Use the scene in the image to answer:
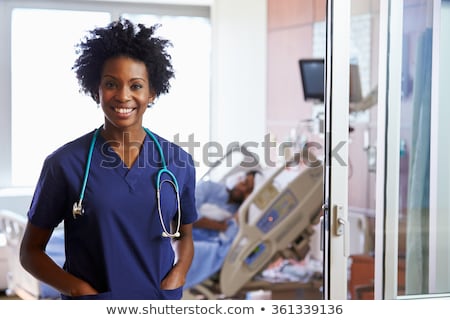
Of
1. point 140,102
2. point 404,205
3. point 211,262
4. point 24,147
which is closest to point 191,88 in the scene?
point 140,102

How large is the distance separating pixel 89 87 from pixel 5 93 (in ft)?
1.07

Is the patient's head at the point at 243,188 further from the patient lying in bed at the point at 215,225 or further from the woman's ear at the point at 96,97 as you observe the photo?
the woman's ear at the point at 96,97

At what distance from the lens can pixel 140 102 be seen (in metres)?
2.04

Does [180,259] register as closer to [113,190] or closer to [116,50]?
[113,190]

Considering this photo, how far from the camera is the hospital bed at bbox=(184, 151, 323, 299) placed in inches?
137

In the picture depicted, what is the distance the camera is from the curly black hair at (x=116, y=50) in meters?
2.01

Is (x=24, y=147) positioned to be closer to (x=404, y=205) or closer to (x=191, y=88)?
(x=191, y=88)

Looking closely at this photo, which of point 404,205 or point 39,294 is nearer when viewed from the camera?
point 39,294

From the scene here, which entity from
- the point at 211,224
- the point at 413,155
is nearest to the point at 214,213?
the point at 211,224

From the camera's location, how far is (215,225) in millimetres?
3469

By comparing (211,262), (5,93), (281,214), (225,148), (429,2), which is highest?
(429,2)

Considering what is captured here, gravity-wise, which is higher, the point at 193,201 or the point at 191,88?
the point at 191,88

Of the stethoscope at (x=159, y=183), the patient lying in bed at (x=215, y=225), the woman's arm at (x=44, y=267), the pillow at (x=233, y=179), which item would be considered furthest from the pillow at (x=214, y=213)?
the woman's arm at (x=44, y=267)
